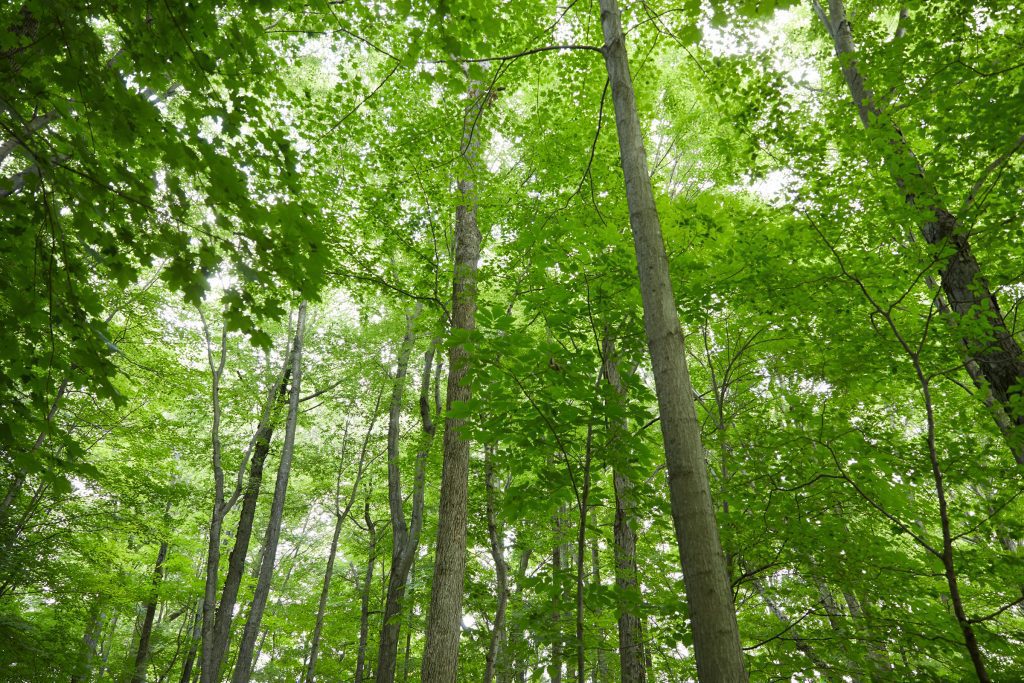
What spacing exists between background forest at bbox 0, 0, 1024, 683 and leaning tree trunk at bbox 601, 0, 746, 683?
0.01m

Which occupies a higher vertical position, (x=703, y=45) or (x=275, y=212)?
(x=703, y=45)

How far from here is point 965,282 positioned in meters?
4.45

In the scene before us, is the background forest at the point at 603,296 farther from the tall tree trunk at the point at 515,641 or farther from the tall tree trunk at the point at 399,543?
the tall tree trunk at the point at 515,641

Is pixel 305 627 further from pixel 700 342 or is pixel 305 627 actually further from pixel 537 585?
pixel 537 585

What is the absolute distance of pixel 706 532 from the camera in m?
1.89

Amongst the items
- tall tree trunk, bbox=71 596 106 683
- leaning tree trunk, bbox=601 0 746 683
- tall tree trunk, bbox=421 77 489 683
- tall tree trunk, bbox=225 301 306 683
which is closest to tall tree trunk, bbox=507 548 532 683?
tall tree trunk, bbox=421 77 489 683

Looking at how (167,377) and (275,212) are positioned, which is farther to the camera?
(167,377)

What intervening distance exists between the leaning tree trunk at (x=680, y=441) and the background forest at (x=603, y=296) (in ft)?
0.04

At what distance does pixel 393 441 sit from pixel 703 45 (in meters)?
8.85

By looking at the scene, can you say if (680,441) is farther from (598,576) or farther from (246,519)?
(246,519)

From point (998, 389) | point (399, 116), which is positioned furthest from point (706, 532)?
point (399, 116)

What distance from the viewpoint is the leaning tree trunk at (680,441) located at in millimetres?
1774

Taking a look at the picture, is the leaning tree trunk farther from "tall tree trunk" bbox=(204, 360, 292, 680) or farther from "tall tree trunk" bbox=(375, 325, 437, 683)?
"tall tree trunk" bbox=(204, 360, 292, 680)

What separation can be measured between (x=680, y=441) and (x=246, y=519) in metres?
12.4
